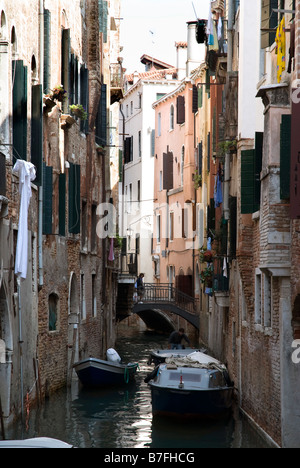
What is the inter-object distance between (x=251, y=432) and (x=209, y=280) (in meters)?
11.9

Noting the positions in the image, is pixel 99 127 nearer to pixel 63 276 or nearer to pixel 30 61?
pixel 63 276

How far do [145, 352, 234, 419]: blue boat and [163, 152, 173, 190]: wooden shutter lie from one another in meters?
29.0

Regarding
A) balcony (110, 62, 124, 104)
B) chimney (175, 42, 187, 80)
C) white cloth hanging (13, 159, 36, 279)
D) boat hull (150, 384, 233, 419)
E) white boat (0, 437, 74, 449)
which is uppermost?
chimney (175, 42, 187, 80)

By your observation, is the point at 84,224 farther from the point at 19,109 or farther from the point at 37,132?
the point at 19,109

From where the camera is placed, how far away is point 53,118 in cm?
2156

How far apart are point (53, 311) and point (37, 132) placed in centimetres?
551

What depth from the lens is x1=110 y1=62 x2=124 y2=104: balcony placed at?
107 feet

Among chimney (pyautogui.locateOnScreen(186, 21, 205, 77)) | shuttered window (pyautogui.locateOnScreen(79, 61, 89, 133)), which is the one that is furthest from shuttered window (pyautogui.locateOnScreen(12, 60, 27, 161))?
chimney (pyautogui.locateOnScreen(186, 21, 205, 77))

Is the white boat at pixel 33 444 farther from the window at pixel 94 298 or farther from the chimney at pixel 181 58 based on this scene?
the chimney at pixel 181 58

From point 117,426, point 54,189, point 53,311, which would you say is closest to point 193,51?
point 54,189

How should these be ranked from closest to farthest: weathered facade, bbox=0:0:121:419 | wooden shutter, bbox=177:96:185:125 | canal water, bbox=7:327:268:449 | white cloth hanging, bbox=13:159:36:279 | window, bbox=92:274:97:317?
1. white cloth hanging, bbox=13:159:36:279
2. weathered facade, bbox=0:0:121:419
3. canal water, bbox=7:327:268:449
4. window, bbox=92:274:97:317
5. wooden shutter, bbox=177:96:185:125

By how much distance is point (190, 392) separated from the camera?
1852 centimetres

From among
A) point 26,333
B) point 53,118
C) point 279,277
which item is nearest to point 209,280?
point 53,118

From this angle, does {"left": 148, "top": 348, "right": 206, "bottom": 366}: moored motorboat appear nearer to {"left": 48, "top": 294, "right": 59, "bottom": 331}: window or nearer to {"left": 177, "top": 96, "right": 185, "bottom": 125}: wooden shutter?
{"left": 48, "top": 294, "right": 59, "bottom": 331}: window
